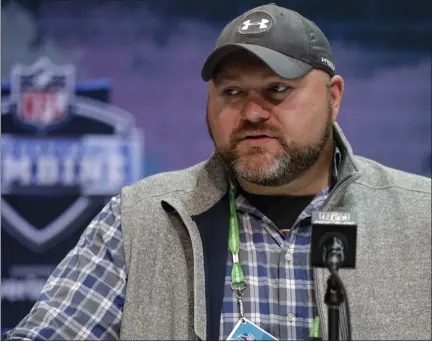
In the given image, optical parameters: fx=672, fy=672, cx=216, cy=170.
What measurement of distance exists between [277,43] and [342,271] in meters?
0.49

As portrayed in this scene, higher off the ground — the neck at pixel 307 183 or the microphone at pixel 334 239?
the neck at pixel 307 183

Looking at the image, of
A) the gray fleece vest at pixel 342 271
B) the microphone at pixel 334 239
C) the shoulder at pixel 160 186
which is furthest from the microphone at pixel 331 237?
the shoulder at pixel 160 186

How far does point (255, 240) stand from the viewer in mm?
1468

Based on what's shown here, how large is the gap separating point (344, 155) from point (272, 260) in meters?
0.32

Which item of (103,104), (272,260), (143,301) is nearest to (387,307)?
(272,260)

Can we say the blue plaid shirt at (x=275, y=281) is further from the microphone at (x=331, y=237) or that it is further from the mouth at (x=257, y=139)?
the microphone at (x=331, y=237)

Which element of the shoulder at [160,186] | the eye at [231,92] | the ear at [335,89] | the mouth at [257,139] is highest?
the ear at [335,89]

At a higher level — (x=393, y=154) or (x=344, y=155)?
(x=393, y=154)

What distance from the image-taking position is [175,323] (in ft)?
4.51

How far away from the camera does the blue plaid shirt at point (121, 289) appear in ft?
4.46

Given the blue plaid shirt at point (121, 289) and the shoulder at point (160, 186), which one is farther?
the shoulder at point (160, 186)

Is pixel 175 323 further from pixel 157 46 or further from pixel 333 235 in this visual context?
pixel 157 46

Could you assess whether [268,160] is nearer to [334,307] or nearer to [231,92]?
[231,92]

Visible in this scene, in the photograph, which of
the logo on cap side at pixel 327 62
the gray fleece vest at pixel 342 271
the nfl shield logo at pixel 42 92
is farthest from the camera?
the nfl shield logo at pixel 42 92
